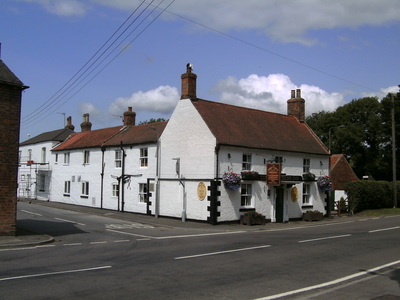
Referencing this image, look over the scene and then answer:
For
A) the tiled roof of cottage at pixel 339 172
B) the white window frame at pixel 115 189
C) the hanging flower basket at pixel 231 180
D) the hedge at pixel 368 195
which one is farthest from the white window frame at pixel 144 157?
the tiled roof of cottage at pixel 339 172

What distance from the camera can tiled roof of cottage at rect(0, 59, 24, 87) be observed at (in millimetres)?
16823

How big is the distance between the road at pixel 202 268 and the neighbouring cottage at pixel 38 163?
2808cm

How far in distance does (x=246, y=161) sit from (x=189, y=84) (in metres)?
6.31

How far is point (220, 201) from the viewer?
24.5m

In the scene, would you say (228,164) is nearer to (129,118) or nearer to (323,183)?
(323,183)

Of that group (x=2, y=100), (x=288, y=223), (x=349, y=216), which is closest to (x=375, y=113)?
(x=349, y=216)

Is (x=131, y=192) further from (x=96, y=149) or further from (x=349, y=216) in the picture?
(x=349, y=216)

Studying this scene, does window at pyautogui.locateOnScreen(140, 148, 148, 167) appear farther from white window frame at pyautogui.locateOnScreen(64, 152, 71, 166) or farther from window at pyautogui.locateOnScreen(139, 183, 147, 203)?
white window frame at pyautogui.locateOnScreen(64, 152, 71, 166)

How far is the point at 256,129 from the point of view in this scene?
28984mm

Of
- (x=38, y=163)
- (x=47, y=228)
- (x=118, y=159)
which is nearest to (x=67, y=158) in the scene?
(x=38, y=163)

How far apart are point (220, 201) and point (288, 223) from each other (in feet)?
19.3

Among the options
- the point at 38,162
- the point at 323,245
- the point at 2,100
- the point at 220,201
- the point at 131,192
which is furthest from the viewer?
the point at 38,162

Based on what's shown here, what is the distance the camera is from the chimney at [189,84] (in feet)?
89.7

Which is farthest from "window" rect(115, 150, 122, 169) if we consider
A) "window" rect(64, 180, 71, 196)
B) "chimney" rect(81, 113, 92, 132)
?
"chimney" rect(81, 113, 92, 132)
